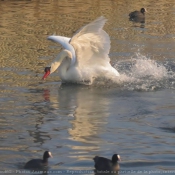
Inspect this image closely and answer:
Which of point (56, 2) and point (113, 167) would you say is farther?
point (56, 2)

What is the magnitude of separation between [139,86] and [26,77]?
7.28 ft

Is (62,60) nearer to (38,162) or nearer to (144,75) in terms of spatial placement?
(144,75)

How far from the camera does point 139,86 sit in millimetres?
13500

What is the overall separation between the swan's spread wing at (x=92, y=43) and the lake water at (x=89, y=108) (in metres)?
0.52

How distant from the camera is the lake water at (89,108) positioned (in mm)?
9109

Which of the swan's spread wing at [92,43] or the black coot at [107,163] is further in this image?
the swan's spread wing at [92,43]

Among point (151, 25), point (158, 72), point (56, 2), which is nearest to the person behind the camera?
point (158, 72)

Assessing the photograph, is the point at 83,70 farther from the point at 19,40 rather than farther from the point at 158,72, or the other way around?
the point at 19,40

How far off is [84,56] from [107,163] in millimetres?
5945

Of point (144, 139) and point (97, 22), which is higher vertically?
point (97, 22)

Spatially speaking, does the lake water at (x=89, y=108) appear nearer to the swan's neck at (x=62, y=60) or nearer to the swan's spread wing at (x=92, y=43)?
the swan's neck at (x=62, y=60)

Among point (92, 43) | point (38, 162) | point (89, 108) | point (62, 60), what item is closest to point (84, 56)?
point (92, 43)

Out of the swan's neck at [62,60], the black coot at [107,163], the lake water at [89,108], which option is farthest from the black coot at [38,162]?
the swan's neck at [62,60]

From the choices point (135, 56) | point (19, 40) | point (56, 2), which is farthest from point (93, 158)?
point (56, 2)
